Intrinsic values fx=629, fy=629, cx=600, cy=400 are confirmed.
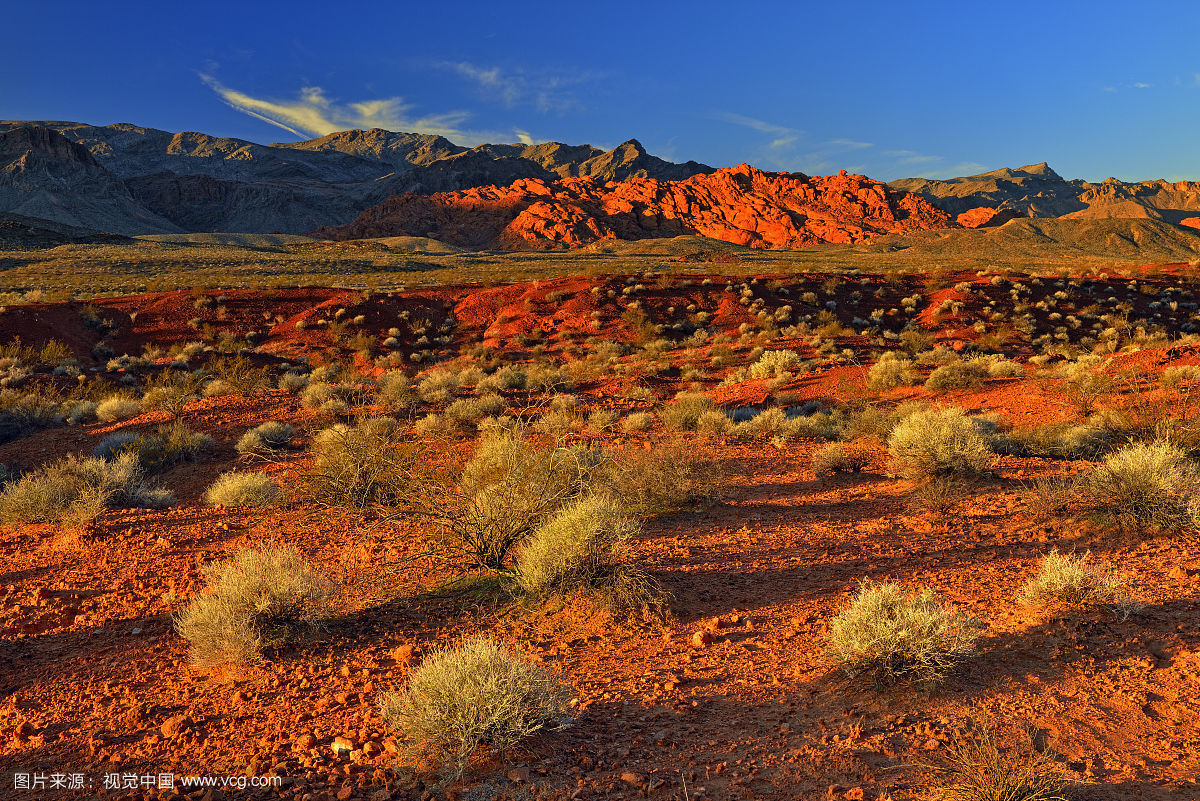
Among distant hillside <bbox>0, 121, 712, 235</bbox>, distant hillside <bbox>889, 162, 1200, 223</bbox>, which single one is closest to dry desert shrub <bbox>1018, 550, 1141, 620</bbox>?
distant hillside <bbox>0, 121, 712, 235</bbox>

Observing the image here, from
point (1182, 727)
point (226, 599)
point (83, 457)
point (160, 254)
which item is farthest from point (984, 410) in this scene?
point (160, 254)

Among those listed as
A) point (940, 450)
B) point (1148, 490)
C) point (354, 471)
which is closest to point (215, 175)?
point (354, 471)

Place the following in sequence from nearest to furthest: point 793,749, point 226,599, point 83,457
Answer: point 793,749
point 226,599
point 83,457

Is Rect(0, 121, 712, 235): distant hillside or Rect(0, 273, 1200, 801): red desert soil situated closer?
Rect(0, 273, 1200, 801): red desert soil

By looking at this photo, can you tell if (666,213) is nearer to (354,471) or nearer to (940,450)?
(940,450)

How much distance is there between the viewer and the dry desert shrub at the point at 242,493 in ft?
24.1

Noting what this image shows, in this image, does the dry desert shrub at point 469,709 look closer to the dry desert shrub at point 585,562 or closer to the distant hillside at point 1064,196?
the dry desert shrub at point 585,562

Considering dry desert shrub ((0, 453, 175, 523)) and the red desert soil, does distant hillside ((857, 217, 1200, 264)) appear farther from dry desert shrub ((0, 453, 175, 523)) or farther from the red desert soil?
dry desert shrub ((0, 453, 175, 523))

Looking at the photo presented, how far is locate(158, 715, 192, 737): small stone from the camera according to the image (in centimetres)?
336

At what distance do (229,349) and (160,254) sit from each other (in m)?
39.6

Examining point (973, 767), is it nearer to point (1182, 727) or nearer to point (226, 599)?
point (1182, 727)

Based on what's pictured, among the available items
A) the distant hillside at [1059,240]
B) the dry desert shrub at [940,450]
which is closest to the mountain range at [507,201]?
the distant hillside at [1059,240]

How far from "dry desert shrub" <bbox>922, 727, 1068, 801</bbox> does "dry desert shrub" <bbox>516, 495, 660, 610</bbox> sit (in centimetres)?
215

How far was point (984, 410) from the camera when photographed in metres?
10.8
